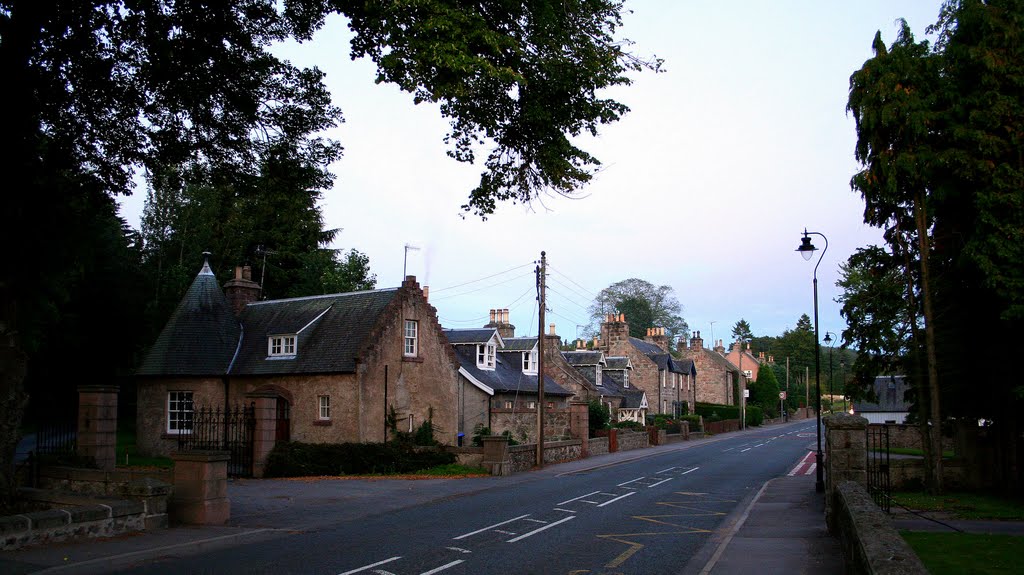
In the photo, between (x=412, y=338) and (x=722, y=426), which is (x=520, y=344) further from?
(x=722, y=426)

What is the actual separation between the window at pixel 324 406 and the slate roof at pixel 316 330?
1.17 meters

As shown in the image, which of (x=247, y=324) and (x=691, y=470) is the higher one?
(x=247, y=324)

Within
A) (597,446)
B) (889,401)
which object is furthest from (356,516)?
(889,401)

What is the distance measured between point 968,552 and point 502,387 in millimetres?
28411

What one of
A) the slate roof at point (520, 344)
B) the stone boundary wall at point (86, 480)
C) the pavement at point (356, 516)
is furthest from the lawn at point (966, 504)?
the slate roof at point (520, 344)

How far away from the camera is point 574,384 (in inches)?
2080

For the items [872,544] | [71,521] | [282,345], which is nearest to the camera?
[872,544]

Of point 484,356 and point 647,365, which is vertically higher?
point 484,356

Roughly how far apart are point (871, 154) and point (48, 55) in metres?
20.6

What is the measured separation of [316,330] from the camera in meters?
34.5

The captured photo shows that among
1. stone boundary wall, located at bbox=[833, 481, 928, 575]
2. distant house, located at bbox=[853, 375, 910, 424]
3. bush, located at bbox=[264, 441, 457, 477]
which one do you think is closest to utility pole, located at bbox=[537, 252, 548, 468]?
bush, located at bbox=[264, 441, 457, 477]

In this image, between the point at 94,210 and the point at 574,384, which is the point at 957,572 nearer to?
the point at 94,210

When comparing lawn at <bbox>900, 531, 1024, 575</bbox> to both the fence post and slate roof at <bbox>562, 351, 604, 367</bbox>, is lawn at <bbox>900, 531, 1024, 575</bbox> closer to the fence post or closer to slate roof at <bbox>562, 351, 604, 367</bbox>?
the fence post

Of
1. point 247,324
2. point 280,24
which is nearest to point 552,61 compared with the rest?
point 280,24
